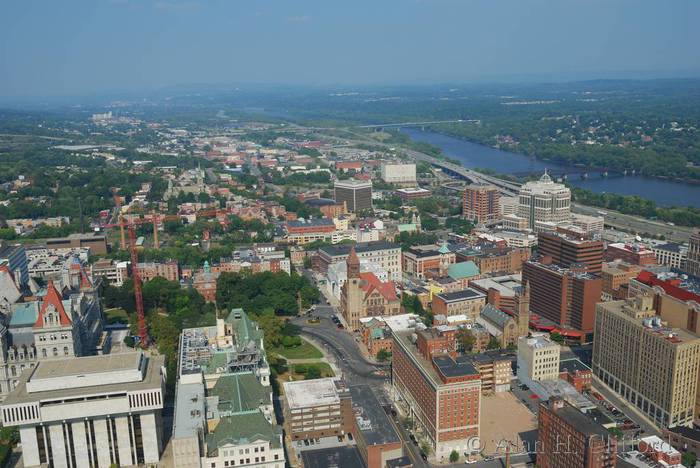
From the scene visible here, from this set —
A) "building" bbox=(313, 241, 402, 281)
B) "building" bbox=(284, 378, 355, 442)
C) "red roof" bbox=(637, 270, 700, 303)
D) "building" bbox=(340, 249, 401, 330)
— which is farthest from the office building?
"building" bbox=(284, 378, 355, 442)

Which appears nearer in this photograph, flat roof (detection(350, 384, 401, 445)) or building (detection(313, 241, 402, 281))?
flat roof (detection(350, 384, 401, 445))

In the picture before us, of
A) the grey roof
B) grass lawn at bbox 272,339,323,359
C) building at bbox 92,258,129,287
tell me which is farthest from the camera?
building at bbox 92,258,129,287

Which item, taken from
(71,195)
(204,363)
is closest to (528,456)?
(204,363)

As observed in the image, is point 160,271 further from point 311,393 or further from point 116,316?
point 311,393

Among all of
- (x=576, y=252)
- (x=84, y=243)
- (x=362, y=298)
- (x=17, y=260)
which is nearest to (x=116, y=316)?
(x=17, y=260)

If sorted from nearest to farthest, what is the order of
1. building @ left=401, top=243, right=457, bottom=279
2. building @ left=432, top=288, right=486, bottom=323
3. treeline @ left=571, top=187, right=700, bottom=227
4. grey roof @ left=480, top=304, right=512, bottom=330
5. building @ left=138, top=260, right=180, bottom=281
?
1. grey roof @ left=480, top=304, right=512, bottom=330
2. building @ left=432, top=288, right=486, bottom=323
3. building @ left=138, top=260, right=180, bottom=281
4. building @ left=401, top=243, right=457, bottom=279
5. treeline @ left=571, top=187, right=700, bottom=227

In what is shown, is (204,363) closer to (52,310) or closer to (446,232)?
(52,310)

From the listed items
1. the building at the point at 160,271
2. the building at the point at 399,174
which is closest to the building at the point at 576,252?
the building at the point at 160,271

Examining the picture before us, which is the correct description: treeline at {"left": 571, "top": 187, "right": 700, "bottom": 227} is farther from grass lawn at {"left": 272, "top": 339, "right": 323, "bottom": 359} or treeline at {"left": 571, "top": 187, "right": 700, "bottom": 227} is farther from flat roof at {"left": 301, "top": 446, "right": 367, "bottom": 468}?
flat roof at {"left": 301, "top": 446, "right": 367, "bottom": 468}
